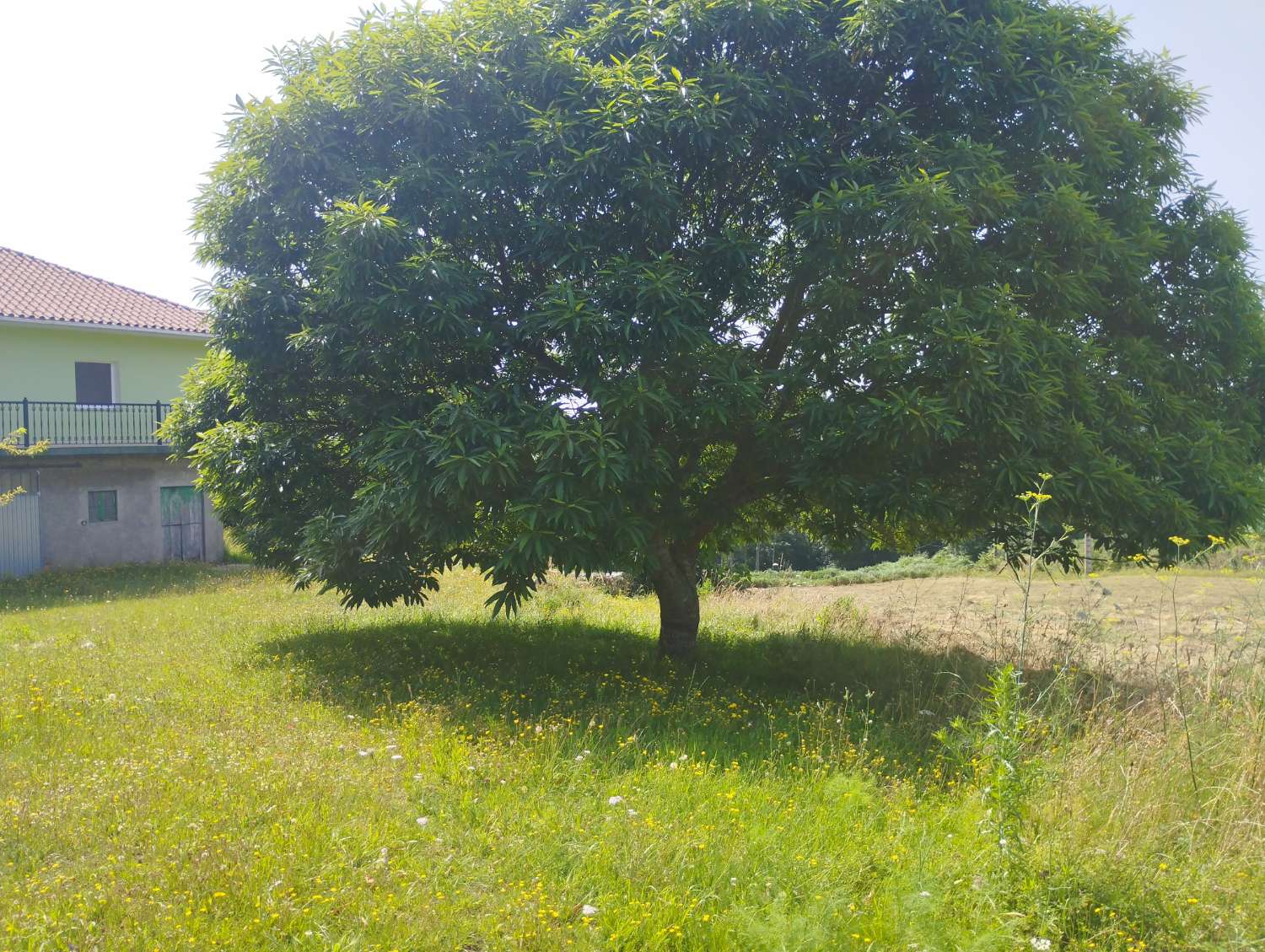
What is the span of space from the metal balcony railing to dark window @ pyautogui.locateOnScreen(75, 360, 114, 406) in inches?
20.7

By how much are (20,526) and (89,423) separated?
8.50ft

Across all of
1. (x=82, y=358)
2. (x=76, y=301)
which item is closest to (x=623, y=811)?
(x=82, y=358)

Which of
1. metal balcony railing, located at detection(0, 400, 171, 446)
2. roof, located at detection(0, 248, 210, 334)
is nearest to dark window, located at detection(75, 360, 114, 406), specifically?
metal balcony railing, located at detection(0, 400, 171, 446)

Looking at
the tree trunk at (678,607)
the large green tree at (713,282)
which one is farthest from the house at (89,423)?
the tree trunk at (678,607)

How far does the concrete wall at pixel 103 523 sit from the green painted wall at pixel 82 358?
6.08 feet

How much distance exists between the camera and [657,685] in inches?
323

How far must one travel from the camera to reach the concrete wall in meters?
18.8

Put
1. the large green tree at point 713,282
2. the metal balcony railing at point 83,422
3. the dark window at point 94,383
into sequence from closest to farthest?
the large green tree at point 713,282
the metal balcony railing at point 83,422
the dark window at point 94,383

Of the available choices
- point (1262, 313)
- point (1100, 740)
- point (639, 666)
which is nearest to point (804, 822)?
point (1100, 740)

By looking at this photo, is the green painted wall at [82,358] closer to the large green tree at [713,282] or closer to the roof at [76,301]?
the roof at [76,301]

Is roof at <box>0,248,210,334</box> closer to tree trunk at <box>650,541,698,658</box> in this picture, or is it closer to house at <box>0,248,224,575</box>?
house at <box>0,248,224,575</box>

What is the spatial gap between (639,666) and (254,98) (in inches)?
258

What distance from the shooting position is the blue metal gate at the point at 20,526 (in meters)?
18.0

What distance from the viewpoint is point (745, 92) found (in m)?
7.37
